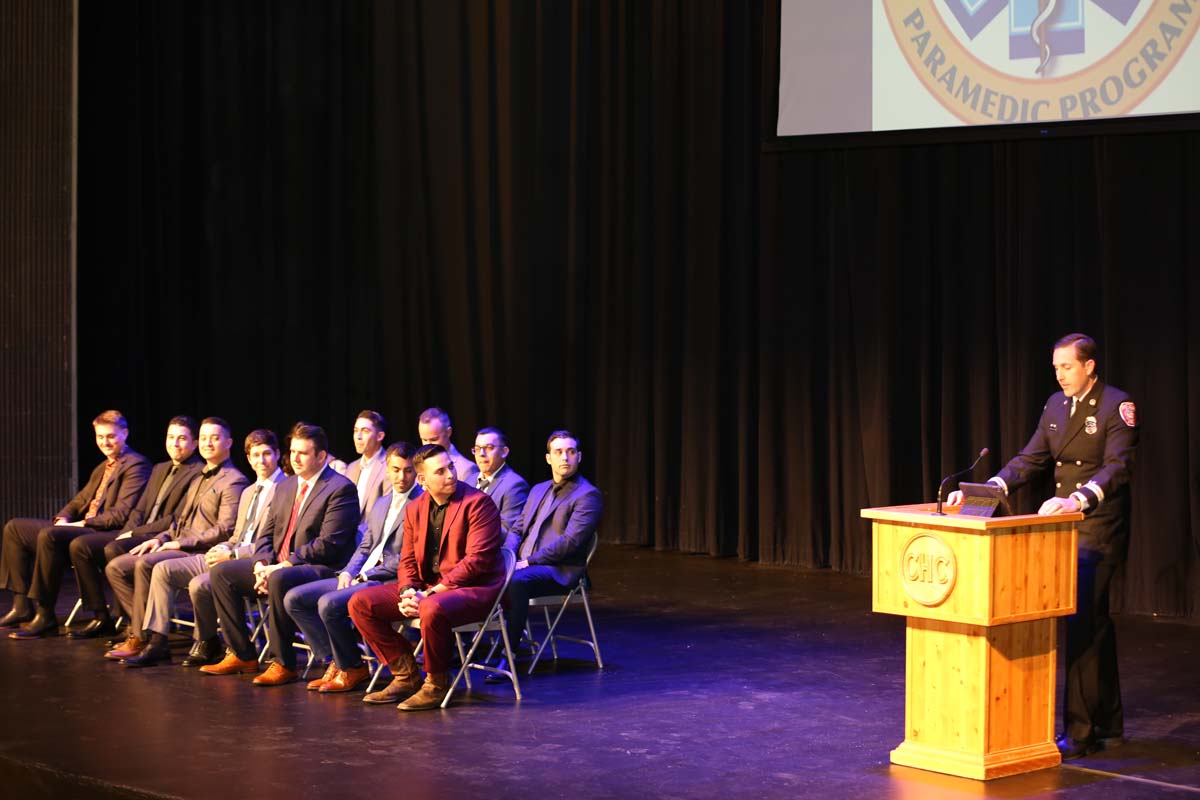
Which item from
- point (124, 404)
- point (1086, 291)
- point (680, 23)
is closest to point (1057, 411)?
point (1086, 291)

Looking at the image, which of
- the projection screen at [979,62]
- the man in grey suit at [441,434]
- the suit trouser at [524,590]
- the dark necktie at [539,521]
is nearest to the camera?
the suit trouser at [524,590]

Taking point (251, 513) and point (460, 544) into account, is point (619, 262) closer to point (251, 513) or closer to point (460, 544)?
point (251, 513)

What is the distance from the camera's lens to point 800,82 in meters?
8.91

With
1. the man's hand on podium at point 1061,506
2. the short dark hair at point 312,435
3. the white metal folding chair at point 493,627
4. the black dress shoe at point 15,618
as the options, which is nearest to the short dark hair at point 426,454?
the white metal folding chair at point 493,627

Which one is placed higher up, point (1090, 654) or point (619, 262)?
point (619, 262)

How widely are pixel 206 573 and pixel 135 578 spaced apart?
0.41 meters

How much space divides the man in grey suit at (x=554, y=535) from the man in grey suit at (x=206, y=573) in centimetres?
121

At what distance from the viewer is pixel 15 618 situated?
25.9 feet

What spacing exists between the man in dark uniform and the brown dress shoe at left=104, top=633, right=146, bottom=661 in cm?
401

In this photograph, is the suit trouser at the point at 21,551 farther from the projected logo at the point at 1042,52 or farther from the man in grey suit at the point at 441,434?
the projected logo at the point at 1042,52

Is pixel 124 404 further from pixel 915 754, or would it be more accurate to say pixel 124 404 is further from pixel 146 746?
pixel 915 754

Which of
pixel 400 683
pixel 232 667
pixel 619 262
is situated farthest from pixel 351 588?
pixel 619 262

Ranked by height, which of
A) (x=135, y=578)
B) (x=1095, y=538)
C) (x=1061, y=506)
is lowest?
(x=135, y=578)

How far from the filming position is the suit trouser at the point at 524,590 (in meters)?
6.42
